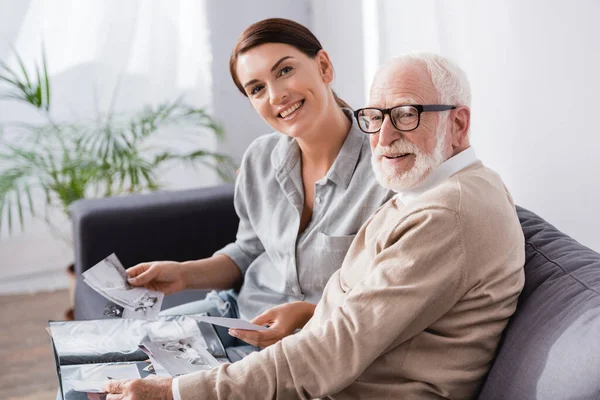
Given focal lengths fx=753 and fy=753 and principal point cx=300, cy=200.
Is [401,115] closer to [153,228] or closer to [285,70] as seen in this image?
[285,70]

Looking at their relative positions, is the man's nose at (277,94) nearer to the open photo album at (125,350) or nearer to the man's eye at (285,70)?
the man's eye at (285,70)

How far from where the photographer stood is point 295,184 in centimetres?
192

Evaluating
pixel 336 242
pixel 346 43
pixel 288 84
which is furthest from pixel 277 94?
pixel 346 43

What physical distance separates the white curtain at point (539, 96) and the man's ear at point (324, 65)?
0.45 meters

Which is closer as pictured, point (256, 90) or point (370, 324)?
point (370, 324)

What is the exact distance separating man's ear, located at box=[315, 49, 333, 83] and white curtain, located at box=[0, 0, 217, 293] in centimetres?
183

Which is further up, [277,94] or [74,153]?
[277,94]

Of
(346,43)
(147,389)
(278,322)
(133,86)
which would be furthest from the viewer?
(133,86)

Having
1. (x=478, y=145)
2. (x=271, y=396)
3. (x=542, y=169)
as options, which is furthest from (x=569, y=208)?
(x=271, y=396)

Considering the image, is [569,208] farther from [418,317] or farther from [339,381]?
[339,381]

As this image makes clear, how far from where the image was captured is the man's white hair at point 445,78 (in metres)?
1.37

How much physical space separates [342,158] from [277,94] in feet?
0.73

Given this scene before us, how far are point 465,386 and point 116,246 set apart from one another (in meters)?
1.35

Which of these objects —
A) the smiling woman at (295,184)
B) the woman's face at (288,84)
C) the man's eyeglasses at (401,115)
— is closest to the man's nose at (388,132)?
the man's eyeglasses at (401,115)
